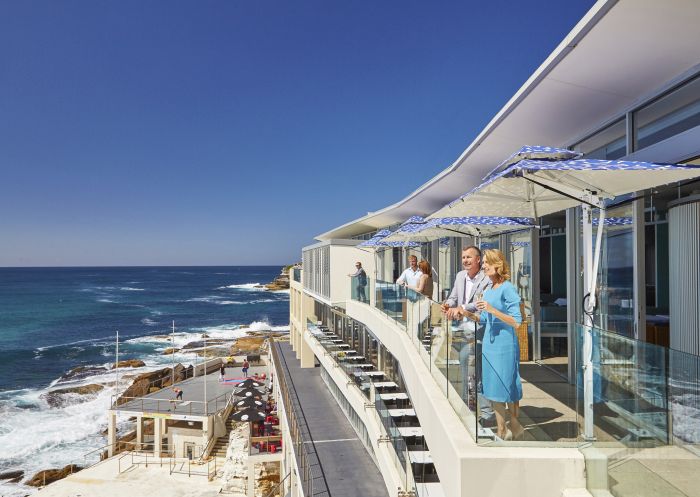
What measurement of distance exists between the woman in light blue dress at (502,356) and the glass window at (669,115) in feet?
11.4

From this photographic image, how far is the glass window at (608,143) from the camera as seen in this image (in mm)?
8008

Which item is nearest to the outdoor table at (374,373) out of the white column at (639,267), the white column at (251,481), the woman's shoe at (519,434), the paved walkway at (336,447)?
the paved walkway at (336,447)

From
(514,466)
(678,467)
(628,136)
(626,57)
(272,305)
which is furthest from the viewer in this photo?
(272,305)

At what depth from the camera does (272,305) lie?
103062mm

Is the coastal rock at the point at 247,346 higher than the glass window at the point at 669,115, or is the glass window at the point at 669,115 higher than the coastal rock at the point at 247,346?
the glass window at the point at 669,115

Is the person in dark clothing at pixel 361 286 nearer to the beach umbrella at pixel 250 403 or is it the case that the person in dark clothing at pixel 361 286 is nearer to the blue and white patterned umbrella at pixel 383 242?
the blue and white patterned umbrella at pixel 383 242

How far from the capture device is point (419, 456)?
366 inches

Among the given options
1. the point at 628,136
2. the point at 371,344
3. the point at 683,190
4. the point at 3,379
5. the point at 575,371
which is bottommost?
the point at 3,379

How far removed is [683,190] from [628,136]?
1.56 metres

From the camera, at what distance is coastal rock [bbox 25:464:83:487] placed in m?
24.7

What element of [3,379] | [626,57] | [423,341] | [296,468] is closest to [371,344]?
[296,468]

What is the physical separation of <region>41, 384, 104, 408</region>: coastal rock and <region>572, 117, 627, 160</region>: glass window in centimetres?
3932

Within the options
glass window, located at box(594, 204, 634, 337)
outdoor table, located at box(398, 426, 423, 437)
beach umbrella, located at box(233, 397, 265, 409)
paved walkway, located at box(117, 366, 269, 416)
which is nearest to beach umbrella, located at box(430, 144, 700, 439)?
glass window, located at box(594, 204, 634, 337)

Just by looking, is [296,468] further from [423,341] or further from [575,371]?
[575,371]
